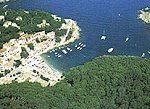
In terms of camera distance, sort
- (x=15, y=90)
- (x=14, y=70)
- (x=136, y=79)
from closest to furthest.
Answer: (x=15, y=90), (x=136, y=79), (x=14, y=70)

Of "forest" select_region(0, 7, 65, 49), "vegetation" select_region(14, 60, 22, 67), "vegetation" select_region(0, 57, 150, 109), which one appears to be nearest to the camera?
"vegetation" select_region(0, 57, 150, 109)

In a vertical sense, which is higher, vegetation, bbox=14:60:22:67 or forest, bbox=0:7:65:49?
forest, bbox=0:7:65:49

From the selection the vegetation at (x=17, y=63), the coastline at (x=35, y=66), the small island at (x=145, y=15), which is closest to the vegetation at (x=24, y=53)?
the coastline at (x=35, y=66)

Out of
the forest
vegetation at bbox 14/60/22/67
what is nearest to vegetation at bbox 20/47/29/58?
vegetation at bbox 14/60/22/67

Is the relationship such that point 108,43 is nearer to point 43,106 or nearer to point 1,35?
point 1,35

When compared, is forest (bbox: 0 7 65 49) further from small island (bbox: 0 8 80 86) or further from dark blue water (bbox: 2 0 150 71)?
dark blue water (bbox: 2 0 150 71)

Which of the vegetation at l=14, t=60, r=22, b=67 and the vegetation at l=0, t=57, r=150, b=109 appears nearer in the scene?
A: the vegetation at l=0, t=57, r=150, b=109

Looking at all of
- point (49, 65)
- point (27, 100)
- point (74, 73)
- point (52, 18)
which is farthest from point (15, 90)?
point (52, 18)

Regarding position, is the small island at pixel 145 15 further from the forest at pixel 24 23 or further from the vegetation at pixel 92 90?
the vegetation at pixel 92 90
